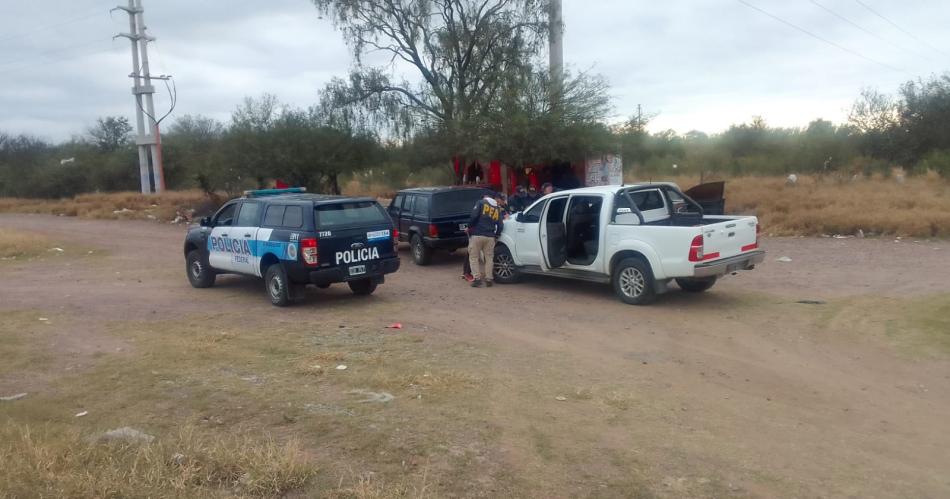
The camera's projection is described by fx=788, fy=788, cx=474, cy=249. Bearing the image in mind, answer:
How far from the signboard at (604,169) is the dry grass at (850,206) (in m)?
3.44

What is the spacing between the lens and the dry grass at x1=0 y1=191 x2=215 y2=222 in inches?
1377

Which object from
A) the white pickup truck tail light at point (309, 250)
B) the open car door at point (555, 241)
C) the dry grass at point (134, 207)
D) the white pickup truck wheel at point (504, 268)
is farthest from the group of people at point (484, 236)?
the dry grass at point (134, 207)

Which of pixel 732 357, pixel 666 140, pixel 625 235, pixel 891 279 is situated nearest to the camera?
pixel 732 357

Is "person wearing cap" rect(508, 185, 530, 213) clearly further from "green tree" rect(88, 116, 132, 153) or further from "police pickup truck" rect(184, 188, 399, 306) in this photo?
"green tree" rect(88, 116, 132, 153)

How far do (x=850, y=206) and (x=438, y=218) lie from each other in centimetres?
1126

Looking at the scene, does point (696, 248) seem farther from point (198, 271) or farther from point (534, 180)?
point (534, 180)

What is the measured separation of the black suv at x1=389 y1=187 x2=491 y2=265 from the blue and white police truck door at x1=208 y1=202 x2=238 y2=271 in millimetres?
4535

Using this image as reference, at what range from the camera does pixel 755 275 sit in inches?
551

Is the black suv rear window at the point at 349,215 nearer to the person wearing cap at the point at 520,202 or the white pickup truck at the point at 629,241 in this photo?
the white pickup truck at the point at 629,241

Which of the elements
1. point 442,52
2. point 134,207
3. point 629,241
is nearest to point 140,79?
point 134,207

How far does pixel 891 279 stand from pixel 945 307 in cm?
268

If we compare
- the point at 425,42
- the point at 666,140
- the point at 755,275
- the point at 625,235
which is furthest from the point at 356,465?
the point at 666,140

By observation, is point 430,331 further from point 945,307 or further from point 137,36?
point 137,36

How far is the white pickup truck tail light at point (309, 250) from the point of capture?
37.6ft
